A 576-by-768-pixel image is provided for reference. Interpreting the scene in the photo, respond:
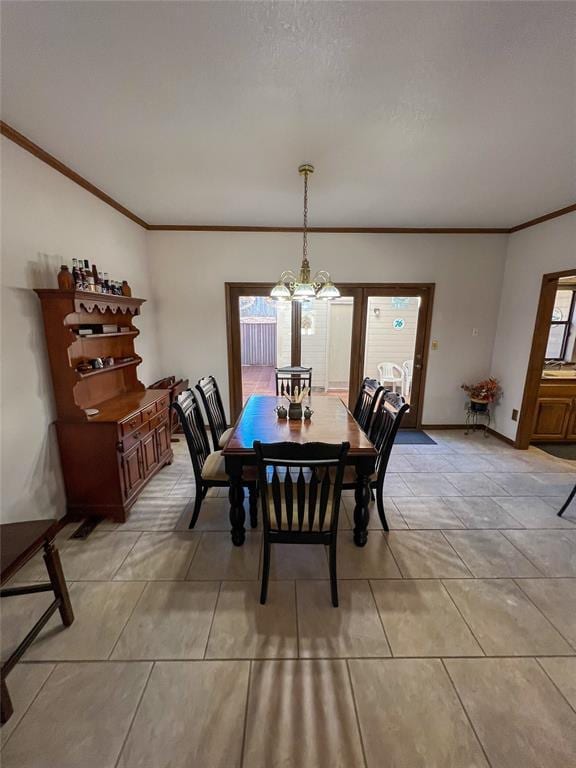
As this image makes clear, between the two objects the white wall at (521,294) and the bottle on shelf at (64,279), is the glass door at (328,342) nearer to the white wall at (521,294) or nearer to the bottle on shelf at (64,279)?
the white wall at (521,294)

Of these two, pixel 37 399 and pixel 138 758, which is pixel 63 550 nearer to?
pixel 37 399

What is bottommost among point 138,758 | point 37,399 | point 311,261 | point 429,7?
point 138,758

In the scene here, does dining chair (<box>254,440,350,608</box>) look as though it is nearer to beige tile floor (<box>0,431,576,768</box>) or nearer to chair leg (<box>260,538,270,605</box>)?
chair leg (<box>260,538,270,605</box>)

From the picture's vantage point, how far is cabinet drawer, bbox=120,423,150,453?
2379 mm

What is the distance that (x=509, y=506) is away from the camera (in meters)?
Result: 2.66

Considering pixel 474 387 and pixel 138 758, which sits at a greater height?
pixel 474 387

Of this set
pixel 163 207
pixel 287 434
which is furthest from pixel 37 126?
pixel 287 434

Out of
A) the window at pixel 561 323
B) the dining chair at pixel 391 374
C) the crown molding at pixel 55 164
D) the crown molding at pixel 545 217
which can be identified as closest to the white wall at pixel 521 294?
the crown molding at pixel 545 217

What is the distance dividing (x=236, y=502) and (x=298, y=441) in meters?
0.61

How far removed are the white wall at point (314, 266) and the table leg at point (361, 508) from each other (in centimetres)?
273

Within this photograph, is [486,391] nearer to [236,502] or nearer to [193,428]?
[236,502]

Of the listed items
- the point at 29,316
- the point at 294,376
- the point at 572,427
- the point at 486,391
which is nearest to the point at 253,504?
the point at 294,376

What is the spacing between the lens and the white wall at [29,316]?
1.91 meters

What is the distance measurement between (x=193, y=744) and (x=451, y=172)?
3.70 meters
